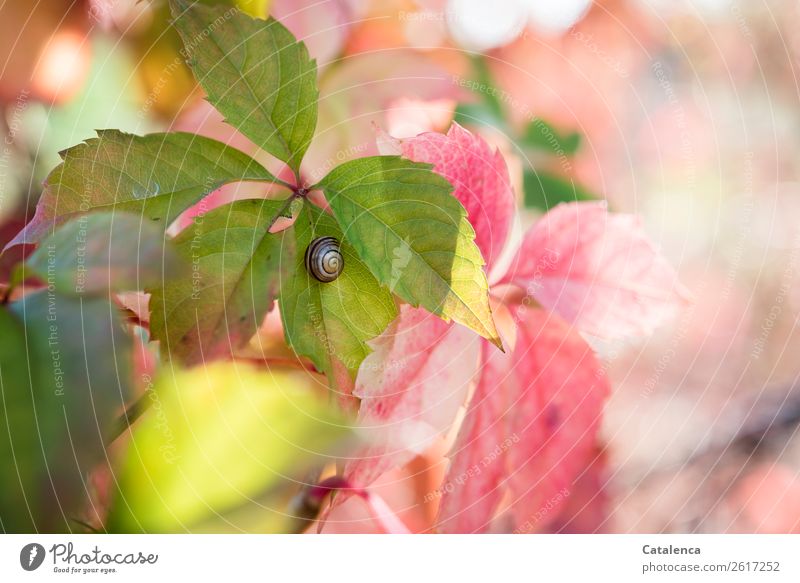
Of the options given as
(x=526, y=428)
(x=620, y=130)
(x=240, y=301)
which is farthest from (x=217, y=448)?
(x=620, y=130)

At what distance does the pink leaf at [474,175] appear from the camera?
1.36 feet

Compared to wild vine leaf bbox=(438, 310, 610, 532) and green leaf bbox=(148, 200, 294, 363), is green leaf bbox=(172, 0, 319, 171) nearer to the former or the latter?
green leaf bbox=(148, 200, 294, 363)

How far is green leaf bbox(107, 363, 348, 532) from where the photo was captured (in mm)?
369

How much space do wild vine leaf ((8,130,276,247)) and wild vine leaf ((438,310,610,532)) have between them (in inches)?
7.3

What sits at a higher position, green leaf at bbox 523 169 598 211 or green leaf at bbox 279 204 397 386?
green leaf at bbox 523 169 598 211

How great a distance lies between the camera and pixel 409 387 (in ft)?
1.39

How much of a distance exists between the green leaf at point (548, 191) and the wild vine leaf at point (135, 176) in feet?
0.53

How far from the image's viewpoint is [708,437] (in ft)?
1.58

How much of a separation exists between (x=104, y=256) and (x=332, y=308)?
0.12m
